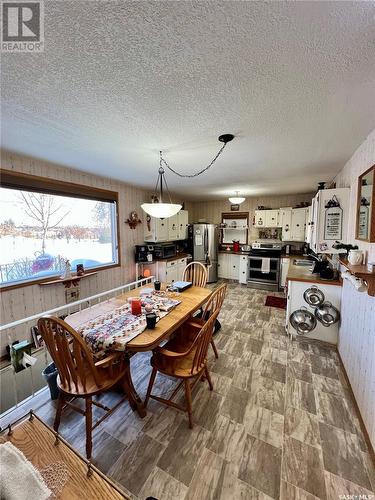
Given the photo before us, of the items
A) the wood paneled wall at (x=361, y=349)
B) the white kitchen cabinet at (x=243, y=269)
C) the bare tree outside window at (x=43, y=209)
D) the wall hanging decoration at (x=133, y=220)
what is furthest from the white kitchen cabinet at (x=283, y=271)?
the bare tree outside window at (x=43, y=209)

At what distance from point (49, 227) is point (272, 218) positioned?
15.2ft

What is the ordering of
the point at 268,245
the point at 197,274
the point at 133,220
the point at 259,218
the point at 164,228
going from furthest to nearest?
1. the point at 259,218
2. the point at 268,245
3. the point at 164,228
4. the point at 133,220
5. the point at 197,274

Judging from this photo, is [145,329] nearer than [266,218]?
Yes

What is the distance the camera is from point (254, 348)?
2.53 metres

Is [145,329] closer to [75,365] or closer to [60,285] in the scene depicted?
[75,365]

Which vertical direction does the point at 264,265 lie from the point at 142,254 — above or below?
below

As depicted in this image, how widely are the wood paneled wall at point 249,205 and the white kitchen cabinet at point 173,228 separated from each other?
5.24ft

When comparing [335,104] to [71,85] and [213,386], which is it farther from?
[213,386]

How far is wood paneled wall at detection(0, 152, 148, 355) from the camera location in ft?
7.47

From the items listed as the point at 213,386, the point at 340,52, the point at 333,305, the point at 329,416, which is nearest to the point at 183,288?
the point at 213,386

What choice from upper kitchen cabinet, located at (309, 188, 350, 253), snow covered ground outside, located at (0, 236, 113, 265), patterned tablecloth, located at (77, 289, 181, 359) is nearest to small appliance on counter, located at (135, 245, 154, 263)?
snow covered ground outside, located at (0, 236, 113, 265)

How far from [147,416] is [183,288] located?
4.21 feet

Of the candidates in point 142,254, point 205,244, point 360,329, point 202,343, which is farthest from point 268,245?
point 202,343

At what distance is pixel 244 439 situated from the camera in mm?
1434
